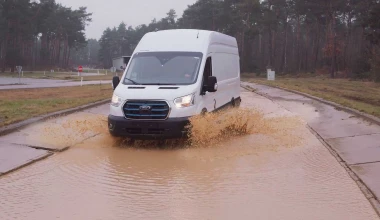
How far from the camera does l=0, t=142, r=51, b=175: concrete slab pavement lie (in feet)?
25.9

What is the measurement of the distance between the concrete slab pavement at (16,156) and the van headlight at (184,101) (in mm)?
2727

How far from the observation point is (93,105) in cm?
1741

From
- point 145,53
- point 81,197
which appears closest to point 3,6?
point 145,53

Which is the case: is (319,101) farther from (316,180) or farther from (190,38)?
(316,180)

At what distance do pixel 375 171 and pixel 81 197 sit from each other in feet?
15.3

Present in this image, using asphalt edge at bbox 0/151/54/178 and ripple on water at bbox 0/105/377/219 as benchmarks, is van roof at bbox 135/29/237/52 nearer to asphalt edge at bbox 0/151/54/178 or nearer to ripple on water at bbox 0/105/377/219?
ripple on water at bbox 0/105/377/219

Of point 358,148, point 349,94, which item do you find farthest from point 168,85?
point 349,94

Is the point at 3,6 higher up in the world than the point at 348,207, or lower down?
higher up

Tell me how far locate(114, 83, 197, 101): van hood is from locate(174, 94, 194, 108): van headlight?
0.22 ft

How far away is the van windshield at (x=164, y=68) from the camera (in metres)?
10.3

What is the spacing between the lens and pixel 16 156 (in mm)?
8617

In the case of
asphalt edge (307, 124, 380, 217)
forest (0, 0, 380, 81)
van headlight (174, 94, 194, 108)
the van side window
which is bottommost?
asphalt edge (307, 124, 380, 217)

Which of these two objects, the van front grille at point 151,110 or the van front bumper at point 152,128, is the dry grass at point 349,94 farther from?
the van front grille at point 151,110

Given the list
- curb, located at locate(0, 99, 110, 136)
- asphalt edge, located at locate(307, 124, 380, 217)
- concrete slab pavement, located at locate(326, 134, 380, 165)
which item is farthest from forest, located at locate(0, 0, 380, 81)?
asphalt edge, located at locate(307, 124, 380, 217)
